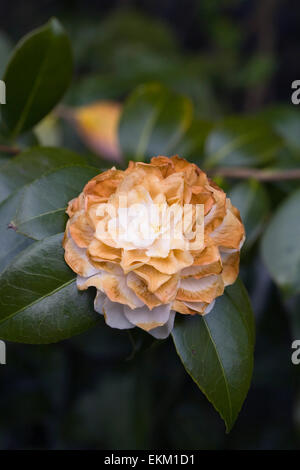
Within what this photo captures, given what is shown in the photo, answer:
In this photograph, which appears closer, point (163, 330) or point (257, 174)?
point (163, 330)

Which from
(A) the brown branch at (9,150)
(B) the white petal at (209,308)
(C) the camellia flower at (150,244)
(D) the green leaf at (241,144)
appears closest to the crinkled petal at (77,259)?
(C) the camellia flower at (150,244)

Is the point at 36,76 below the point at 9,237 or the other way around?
the other way around

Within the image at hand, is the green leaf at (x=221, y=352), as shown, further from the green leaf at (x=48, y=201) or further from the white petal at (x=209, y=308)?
the green leaf at (x=48, y=201)

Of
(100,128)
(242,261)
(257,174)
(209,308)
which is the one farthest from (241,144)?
(209,308)

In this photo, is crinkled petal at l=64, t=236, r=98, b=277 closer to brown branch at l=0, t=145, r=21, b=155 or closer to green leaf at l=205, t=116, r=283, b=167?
brown branch at l=0, t=145, r=21, b=155

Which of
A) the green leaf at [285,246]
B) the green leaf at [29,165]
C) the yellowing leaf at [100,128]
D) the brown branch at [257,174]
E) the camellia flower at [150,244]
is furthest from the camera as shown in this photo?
the yellowing leaf at [100,128]

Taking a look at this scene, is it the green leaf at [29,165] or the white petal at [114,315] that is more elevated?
the green leaf at [29,165]

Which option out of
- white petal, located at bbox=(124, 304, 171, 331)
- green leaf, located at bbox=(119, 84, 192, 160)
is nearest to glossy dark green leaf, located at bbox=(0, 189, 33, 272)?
white petal, located at bbox=(124, 304, 171, 331)

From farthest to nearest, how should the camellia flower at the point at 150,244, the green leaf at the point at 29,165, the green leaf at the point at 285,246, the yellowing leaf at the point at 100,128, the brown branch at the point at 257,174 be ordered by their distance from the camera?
the yellowing leaf at the point at 100,128, the brown branch at the point at 257,174, the green leaf at the point at 285,246, the green leaf at the point at 29,165, the camellia flower at the point at 150,244

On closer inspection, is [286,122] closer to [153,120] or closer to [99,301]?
[153,120]
